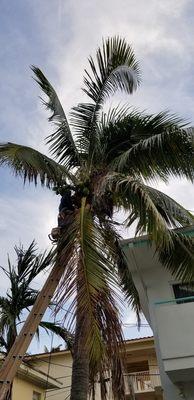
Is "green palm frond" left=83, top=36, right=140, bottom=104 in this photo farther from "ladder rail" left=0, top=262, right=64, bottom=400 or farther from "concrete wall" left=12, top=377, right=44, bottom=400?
"concrete wall" left=12, top=377, right=44, bottom=400

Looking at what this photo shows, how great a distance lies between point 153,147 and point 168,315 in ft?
11.7

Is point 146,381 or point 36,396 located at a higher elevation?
point 146,381

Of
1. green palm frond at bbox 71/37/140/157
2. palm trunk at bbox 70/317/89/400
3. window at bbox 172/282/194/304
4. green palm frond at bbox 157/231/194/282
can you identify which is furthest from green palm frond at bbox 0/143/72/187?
window at bbox 172/282/194/304

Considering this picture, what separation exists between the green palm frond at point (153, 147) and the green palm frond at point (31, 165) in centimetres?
127

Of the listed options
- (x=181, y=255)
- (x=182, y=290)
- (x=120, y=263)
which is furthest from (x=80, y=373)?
(x=182, y=290)

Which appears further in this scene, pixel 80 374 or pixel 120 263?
pixel 120 263

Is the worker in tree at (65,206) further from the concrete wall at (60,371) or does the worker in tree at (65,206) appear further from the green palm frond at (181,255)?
the concrete wall at (60,371)

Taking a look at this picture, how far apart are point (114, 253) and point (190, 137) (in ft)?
9.38

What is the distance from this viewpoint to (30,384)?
17.3 meters

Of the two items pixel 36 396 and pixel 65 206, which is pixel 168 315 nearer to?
pixel 65 206

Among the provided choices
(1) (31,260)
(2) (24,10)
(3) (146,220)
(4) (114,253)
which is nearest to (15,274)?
(1) (31,260)

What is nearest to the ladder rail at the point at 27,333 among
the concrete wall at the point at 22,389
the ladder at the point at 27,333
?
the ladder at the point at 27,333

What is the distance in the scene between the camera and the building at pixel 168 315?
8.12 m

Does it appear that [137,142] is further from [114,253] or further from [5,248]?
[5,248]
